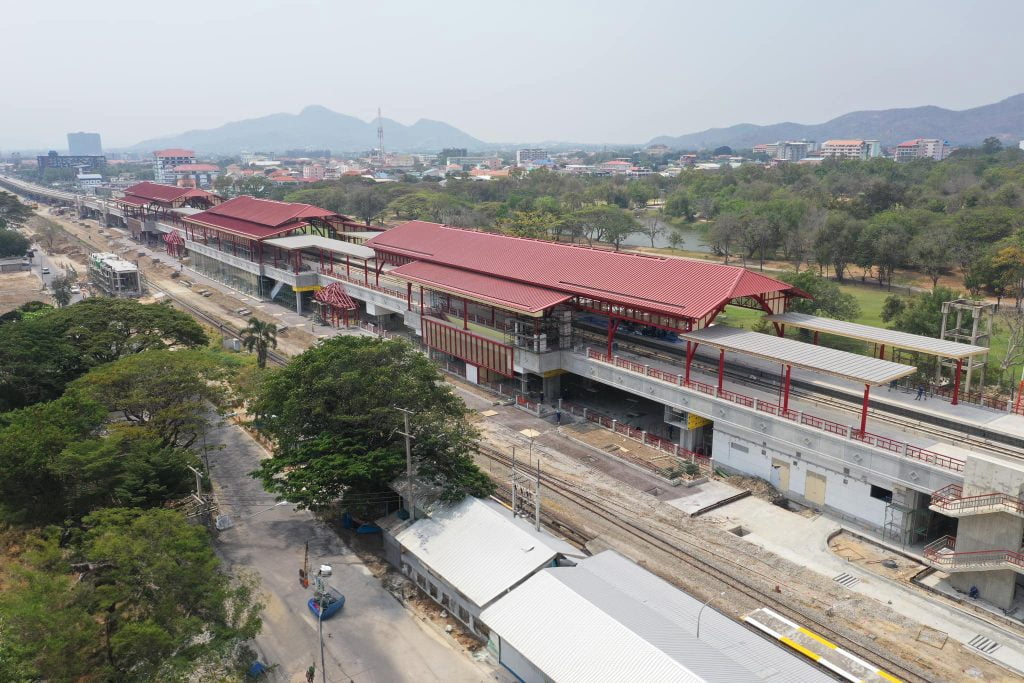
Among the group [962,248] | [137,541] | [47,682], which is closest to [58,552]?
[137,541]

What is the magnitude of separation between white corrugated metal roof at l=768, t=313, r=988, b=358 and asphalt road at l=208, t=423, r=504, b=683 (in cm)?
2538

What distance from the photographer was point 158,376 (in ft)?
126

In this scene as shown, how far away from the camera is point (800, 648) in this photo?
1010 inches

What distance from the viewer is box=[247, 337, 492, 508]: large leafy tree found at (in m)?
33.0

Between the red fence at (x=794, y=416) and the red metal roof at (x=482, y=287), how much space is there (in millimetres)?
4784

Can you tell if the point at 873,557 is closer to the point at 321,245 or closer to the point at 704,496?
the point at 704,496

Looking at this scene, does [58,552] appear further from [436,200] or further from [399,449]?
[436,200]

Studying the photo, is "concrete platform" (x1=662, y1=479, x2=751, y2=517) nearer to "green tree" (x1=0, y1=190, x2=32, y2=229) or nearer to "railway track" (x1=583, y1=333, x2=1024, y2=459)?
"railway track" (x1=583, y1=333, x2=1024, y2=459)

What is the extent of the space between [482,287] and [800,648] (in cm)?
3264

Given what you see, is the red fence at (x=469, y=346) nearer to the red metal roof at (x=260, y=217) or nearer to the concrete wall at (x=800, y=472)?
the concrete wall at (x=800, y=472)

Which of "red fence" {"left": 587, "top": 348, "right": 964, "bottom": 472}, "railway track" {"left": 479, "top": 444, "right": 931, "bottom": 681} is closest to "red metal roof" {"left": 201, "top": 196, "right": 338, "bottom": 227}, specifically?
"red fence" {"left": 587, "top": 348, "right": 964, "bottom": 472}

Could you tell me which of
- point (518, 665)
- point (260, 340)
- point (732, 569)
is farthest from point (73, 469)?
point (260, 340)

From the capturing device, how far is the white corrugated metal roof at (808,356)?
3378 cm

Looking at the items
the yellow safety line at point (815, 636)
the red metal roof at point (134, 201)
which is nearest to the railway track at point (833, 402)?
the yellow safety line at point (815, 636)
